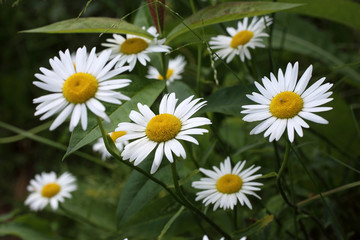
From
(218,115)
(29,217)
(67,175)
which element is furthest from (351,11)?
(29,217)

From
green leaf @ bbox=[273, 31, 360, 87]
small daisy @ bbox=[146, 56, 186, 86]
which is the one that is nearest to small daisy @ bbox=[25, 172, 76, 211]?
small daisy @ bbox=[146, 56, 186, 86]

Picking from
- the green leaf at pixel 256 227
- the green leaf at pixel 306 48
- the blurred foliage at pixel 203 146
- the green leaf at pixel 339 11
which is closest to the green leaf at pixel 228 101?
the blurred foliage at pixel 203 146

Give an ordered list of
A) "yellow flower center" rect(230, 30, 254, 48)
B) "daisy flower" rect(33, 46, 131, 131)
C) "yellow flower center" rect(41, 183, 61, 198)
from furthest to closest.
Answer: "yellow flower center" rect(41, 183, 61, 198), "yellow flower center" rect(230, 30, 254, 48), "daisy flower" rect(33, 46, 131, 131)

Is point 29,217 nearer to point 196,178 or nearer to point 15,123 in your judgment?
point 196,178

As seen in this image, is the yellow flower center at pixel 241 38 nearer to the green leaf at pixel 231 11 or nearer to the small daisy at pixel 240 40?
the small daisy at pixel 240 40

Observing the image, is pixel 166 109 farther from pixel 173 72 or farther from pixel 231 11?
pixel 173 72

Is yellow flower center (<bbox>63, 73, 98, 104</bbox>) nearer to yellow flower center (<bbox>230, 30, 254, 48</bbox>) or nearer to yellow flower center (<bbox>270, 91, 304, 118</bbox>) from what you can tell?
yellow flower center (<bbox>270, 91, 304, 118</bbox>)

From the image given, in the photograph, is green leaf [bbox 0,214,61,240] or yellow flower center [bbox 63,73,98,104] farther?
green leaf [bbox 0,214,61,240]
